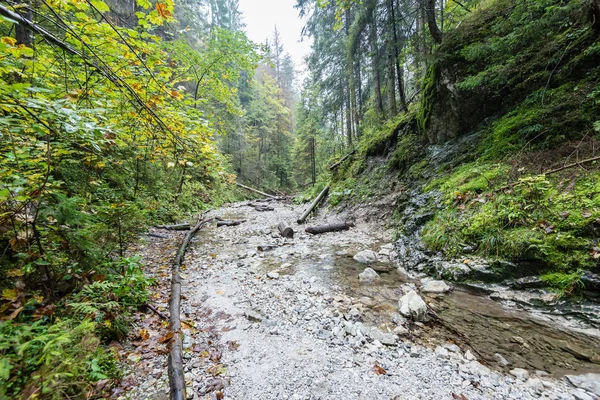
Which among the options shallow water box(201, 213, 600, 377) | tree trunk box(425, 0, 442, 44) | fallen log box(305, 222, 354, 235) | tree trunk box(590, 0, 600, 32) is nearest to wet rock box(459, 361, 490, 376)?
shallow water box(201, 213, 600, 377)

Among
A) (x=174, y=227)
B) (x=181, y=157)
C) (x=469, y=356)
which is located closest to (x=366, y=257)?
(x=469, y=356)

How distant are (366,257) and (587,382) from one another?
11.7 ft

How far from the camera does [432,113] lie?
769 centimetres

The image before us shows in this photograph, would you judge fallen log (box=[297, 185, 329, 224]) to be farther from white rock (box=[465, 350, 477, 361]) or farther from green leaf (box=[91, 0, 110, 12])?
green leaf (box=[91, 0, 110, 12])

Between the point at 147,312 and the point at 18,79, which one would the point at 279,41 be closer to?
the point at 18,79

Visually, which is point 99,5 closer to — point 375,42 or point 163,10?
point 163,10

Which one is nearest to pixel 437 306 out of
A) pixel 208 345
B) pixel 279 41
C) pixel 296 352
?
pixel 296 352

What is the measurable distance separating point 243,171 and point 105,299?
75.2 ft

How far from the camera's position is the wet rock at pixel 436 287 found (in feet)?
12.8

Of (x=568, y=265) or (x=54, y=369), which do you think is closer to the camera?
(x=54, y=369)

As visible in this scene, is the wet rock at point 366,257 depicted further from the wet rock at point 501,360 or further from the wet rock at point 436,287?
the wet rock at point 501,360

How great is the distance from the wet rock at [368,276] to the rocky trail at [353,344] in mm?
26

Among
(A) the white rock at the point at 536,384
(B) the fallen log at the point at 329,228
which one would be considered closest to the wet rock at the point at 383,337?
(A) the white rock at the point at 536,384

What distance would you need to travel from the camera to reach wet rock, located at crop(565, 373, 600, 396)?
81.4 inches
